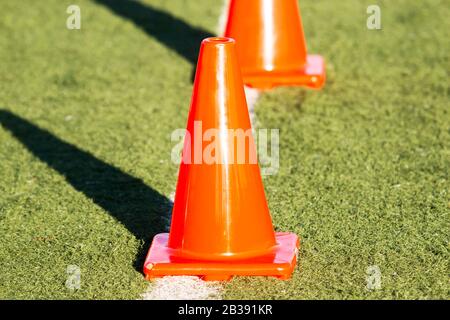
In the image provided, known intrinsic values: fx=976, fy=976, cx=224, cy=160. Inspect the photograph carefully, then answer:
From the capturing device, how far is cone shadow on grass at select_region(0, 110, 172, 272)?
5.18m

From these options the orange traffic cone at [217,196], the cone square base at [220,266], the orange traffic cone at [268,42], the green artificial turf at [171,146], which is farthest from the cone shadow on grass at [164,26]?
the cone square base at [220,266]

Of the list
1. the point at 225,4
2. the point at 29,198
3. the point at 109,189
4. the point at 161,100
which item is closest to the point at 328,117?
the point at 161,100

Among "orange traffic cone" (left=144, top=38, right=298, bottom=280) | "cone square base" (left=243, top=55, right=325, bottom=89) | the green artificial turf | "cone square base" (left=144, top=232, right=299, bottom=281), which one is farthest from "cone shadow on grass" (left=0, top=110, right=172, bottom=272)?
"cone square base" (left=243, top=55, right=325, bottom=89)

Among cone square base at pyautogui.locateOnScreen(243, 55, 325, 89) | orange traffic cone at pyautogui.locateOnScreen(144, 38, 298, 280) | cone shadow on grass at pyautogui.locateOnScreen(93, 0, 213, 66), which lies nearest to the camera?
orange traffic cone at pyautogui.locateOnScreen(144, 38, 298, 280)

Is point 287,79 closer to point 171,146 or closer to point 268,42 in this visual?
point 268,42

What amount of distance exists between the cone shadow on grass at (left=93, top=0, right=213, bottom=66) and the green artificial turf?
0.8 inches

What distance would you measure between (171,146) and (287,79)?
1407 millimetres

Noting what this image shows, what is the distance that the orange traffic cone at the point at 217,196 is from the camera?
4.51 m

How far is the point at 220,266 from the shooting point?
4473 mm

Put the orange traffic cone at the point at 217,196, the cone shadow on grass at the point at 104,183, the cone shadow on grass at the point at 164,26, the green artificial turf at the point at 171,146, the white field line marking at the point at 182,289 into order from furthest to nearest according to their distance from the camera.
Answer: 1. the cone shadow on grass at the point at 164,26
2. the cone shadow on grass at the point at 104,183
3. the green artificial turf at the point at 171,146
4. the orange traffic cone at the point at 217,196
5. the white field line marking at the point at 182,289

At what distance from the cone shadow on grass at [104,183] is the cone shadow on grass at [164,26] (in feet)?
6.28

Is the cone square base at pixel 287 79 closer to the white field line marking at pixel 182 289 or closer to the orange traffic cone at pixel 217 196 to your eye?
the orange traffic cone at pixel 217 196

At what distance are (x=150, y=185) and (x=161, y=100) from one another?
1.62 metres

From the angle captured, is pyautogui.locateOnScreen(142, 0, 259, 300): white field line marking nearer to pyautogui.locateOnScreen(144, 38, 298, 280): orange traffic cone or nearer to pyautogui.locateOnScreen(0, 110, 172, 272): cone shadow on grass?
pyautogui.locateOnScreen(144, 38, 298, 280): orange traffic cone
